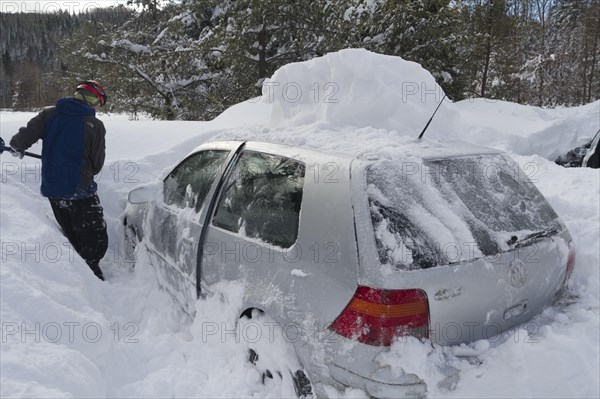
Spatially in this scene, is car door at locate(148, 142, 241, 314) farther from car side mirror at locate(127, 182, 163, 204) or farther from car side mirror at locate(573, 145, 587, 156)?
car side mirror at locate(573, 145, 587, 156)

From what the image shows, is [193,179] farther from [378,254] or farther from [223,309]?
[378,254]

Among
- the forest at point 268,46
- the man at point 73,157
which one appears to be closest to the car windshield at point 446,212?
the man at point 73,157

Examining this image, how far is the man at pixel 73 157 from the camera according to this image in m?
4.09

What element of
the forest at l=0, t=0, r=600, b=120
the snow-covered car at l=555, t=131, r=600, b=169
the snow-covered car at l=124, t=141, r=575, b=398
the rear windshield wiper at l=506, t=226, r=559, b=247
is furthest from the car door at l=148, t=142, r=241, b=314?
the forest at l=0, t=0, r=600, b=120

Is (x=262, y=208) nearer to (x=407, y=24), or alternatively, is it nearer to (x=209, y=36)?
(x=407, y=24)

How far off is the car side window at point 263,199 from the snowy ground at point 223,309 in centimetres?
27

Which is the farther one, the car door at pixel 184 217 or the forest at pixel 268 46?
the forest at pixel 268 46

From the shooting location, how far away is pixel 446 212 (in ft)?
7.28

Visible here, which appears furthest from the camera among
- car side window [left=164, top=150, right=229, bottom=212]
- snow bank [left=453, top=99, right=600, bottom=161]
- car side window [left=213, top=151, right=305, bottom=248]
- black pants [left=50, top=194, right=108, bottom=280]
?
snow bank [left=453, top=99, right=600, bottom=161]

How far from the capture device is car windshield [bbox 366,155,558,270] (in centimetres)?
205

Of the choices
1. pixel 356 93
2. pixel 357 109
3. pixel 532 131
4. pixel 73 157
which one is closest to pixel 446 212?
pixel 357 109

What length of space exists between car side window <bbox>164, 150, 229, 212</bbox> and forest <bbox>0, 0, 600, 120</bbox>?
11.0 m

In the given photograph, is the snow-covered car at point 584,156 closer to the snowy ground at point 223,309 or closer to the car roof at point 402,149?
the snowy ground at point 223,309

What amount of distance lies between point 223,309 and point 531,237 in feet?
6.19
